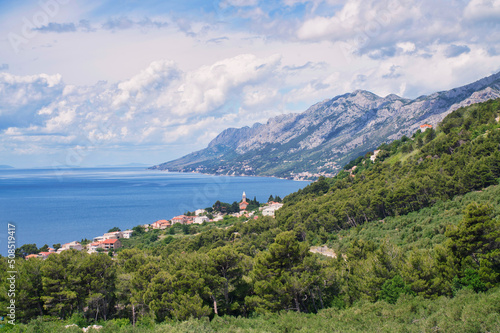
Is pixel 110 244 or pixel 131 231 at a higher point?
pixel 131 231

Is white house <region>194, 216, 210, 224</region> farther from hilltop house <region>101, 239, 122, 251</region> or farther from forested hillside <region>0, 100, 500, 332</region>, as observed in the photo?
forested hillside <region>0, 100, 500, 332</region>

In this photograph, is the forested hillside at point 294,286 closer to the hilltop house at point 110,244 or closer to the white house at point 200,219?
the hilltop house at point 110,244

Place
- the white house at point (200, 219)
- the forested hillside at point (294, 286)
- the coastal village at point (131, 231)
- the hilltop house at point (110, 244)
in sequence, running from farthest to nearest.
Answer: the white house at point (200, 219) → the hilltop house at point (110, 244) → the coastal village at point (131, 231) → the forested hillside at point (294, 286)

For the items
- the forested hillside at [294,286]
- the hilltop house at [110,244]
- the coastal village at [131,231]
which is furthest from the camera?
the hilltop house at [110,244]

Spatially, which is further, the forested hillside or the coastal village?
the coastal village

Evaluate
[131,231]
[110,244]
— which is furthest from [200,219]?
[110,244]

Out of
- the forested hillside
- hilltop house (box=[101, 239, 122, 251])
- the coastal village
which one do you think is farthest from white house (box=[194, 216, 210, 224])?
the forested hillside

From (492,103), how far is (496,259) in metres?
39.1

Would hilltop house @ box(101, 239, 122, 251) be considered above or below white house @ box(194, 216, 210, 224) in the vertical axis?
below

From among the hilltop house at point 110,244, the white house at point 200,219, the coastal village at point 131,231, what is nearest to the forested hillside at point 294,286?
the coastal village at point 131,231

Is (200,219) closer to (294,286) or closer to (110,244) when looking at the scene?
(110,244)

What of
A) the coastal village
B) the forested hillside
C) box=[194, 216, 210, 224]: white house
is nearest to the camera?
the forested hillside

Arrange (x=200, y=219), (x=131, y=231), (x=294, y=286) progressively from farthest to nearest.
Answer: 1. (x=200, y=219)
2. (x=131, y=231)
3. (x=294, y=286)

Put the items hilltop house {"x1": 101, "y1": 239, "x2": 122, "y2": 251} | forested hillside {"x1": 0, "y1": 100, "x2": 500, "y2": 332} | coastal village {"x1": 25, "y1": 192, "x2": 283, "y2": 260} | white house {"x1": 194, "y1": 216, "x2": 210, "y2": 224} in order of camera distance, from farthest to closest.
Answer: white house {"x1": 194, "y1": 216, "x2": 210, "y2": 224}
hilltop house {"x1": 101, "y1": 239, "x2": 122, "y2": 251}
coastal village {"x1": 25, "y1": 192, "x2": 283, "y2": 260}
forested hillside {"x1": 0, "y1": 100, "x2": 500, "y2": 332}
